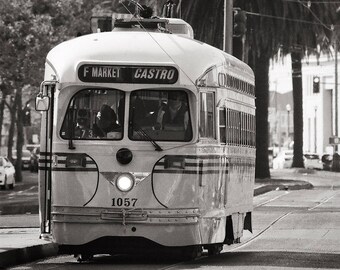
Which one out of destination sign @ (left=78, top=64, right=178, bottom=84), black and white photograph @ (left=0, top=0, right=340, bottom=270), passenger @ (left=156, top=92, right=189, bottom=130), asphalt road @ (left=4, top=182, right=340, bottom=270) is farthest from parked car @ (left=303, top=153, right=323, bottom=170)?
destination sign @ (left=78, top=64, right=178, bottom=84)

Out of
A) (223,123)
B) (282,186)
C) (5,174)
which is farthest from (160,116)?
(5,174)

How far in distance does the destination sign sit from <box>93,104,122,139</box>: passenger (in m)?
0.39

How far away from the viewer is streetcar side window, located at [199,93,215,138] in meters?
18.2

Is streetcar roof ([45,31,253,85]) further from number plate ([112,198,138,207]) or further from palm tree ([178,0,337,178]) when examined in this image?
palm tree ([178,0,337,178])

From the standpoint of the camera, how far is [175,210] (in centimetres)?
1767

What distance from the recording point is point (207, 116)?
18.4 metres

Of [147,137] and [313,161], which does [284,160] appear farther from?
[147,137]

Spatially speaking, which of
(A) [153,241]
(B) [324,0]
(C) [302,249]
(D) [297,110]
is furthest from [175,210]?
(D) [297,110]

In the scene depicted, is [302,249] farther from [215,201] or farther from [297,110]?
[297,110]

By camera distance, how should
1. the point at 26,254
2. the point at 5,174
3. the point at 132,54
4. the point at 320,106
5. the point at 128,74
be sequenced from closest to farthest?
the point at 128,74 → the point at 132,54 → the point at 26,254 → the point at 5,174 → the point at 320,106

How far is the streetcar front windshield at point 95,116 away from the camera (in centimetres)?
1795

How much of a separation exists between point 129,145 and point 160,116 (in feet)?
1.98

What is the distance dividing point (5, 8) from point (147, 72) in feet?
114

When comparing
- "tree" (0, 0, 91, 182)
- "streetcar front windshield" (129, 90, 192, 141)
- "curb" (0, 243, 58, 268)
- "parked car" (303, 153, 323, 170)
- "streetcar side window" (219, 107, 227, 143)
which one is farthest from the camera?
"parked car" (303, 153, 323, 170)
